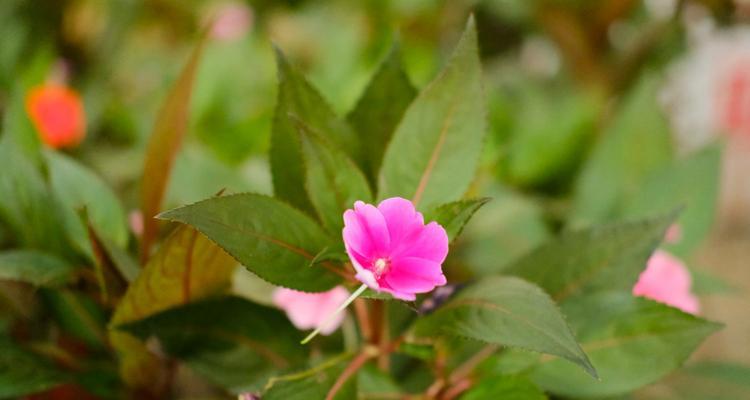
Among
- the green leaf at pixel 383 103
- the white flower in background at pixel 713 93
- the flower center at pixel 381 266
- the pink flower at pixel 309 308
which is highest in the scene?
the white flower in background at pixel 713 93

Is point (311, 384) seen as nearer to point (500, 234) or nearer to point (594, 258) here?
point (594, 258)

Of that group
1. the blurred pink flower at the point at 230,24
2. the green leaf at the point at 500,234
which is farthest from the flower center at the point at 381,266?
the blurred pink flower at the point at 230,24

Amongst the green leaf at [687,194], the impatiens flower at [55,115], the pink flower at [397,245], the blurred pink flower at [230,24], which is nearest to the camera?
the pink flower at [397,245]

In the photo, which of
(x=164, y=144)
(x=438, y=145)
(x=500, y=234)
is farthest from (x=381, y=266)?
(x=500, y=234)

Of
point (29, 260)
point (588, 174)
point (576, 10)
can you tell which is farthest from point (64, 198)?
point (576, 10)

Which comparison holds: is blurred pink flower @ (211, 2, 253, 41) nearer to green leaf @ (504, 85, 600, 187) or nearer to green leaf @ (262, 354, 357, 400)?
green leaf @ (504, 85, 600, 187)

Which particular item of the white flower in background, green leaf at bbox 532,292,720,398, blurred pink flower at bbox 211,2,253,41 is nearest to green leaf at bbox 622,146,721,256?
green leaf at bbox 532,292,720,398

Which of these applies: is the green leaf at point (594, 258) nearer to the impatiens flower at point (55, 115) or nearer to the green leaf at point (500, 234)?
the green leaf at point (500, 234)
